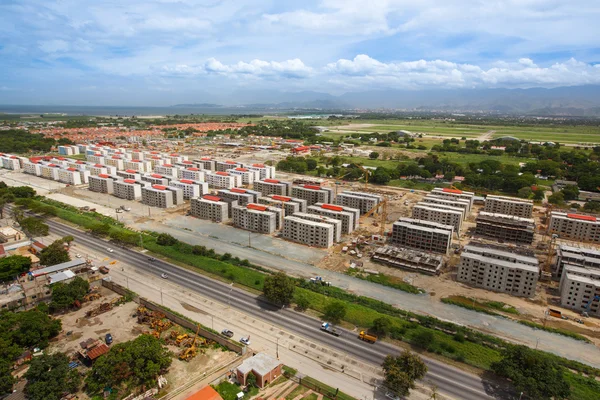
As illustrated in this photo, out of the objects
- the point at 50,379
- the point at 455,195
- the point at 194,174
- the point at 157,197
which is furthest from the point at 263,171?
the point at 50,379

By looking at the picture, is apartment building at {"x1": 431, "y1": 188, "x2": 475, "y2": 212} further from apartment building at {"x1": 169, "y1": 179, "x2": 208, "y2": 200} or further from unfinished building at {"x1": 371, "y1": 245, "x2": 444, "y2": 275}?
apartment building at {"x1": 169, "y1": 179, "x2": 208, "y2": 200}

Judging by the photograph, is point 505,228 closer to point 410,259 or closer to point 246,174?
point 410,259

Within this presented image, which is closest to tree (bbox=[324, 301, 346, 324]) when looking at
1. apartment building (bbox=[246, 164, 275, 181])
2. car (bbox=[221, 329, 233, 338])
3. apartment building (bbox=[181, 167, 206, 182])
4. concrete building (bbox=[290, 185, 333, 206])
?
car (bbox=[221, 329, 233, 338])

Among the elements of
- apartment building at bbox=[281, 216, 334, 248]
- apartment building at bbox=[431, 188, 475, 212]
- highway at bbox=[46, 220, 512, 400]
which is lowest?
A: highway at bbox=[46, 220, 512, 400]

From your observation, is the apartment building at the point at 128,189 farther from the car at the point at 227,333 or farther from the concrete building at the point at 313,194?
the car at the point at 227,333

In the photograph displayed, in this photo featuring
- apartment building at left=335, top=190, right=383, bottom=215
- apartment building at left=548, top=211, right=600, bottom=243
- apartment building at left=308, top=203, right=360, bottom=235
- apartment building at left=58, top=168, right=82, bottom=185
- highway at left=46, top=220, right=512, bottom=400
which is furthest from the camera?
apartment building at left=58, top=168, right=82, bottom=185

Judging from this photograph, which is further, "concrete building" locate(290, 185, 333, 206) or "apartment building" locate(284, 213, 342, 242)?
"concrete building" locate(290, 185, 333, 206)

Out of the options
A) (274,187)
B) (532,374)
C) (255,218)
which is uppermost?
(274,187)

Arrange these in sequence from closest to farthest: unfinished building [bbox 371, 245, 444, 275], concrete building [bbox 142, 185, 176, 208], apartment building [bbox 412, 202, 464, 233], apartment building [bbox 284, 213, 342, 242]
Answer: unfinished building [bbox 371, 245, 444, 275]
apartment building [bbox 284, 213, 342, 242]
apartment building [bbox 412, 202, 464, 233]
concrete building [bbox 142, 185, 176, 208]
